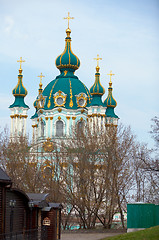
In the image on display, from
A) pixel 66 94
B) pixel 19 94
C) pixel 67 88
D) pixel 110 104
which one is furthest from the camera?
pixel 110 104

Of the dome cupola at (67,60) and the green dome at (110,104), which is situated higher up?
the dome cupola at (67,60)

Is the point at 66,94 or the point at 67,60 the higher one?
the point at 67,60

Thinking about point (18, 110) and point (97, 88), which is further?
point (18, 110)

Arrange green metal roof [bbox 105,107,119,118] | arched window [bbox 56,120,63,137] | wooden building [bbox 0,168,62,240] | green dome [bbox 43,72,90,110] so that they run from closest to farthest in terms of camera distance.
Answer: wooden building [bbox 0,168,62,240]
green dome [bbox 43,72,90,110]
arched window [bbox 56,120,63,137]
green metal roof [bbox 105,107,119,118]

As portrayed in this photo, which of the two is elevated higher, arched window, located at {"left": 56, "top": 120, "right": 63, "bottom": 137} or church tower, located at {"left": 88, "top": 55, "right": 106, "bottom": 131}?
church tower, located at {"left": 88, "top": 55, "right": 106, "bottom": 131}

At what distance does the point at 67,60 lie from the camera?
209 ft

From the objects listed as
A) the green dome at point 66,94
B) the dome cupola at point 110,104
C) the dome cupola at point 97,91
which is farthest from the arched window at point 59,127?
the dome cupola at point 110,104

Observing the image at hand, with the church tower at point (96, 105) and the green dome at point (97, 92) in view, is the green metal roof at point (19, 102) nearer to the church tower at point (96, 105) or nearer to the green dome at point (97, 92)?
the church tower at point (96, 105)

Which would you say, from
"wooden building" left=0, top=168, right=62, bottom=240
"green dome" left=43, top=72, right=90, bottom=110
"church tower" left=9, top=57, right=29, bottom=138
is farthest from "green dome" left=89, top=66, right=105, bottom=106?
"wooden building" left=0, top=168, right=62, bottom=240

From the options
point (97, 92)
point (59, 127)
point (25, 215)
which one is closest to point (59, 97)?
point (59, 127)

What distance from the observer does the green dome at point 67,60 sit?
63750mm

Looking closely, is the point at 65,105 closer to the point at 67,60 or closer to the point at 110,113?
the point at 67,60

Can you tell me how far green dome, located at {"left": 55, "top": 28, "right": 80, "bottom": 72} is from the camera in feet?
209

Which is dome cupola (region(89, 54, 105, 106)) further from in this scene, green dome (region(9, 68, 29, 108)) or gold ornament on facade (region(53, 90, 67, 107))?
green dome (region(9, 68, 29, 108))
